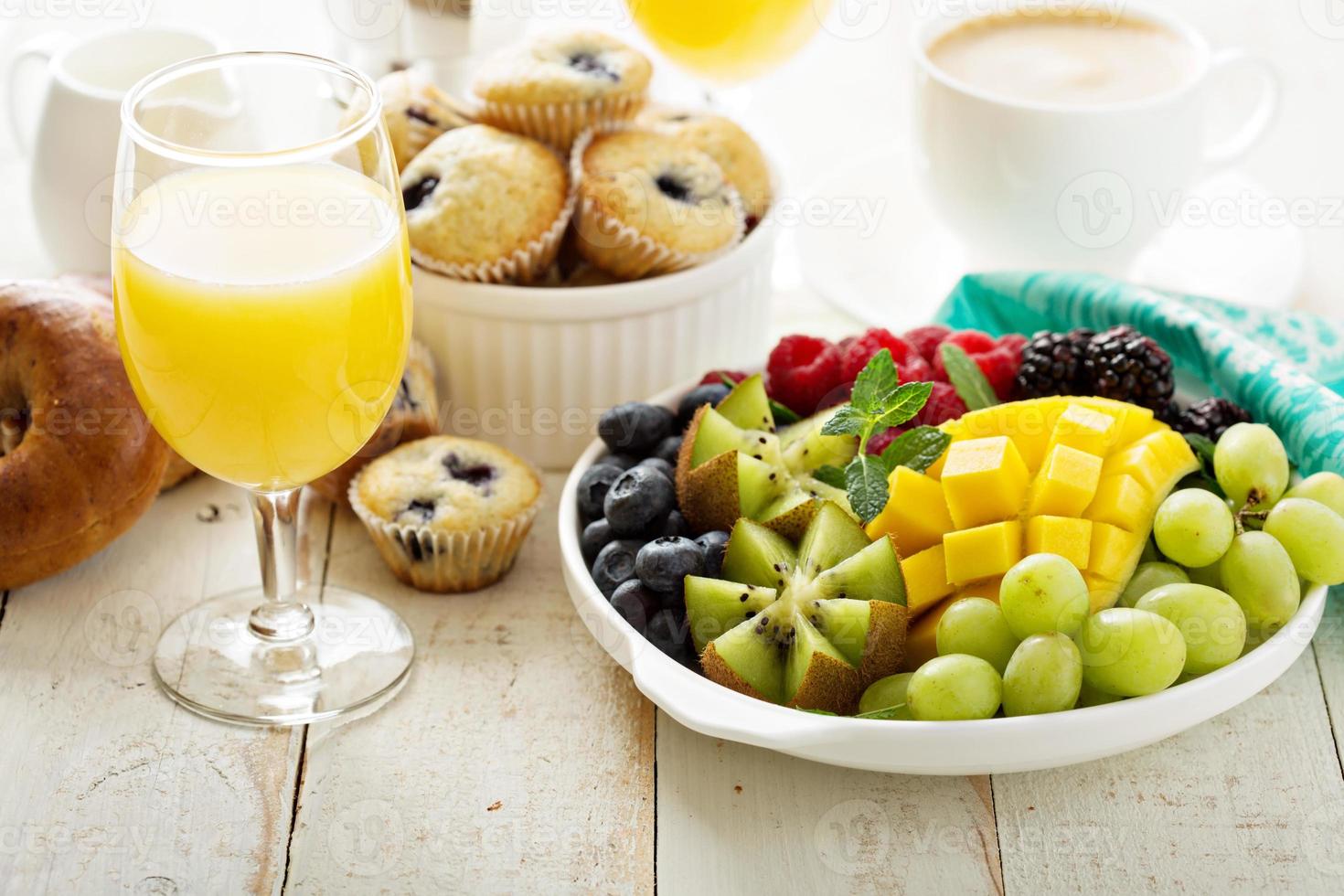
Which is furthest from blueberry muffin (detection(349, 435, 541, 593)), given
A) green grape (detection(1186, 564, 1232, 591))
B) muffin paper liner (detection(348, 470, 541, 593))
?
green grape (detection(1186, 564, 1232, 591))

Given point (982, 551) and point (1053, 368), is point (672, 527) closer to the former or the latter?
point (982, 551)

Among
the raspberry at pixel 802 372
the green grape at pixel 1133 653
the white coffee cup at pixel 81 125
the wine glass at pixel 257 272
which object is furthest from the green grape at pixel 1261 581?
the white coffee cup at pixel 81 125

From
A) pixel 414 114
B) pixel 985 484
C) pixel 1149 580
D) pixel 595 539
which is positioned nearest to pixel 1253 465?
pixel 1149 580

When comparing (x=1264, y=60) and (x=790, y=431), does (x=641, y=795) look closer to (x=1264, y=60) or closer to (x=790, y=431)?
(x=790, y=431)

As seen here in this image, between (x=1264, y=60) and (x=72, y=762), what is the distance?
1621 mm

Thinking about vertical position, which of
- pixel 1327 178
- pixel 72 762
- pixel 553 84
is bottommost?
pixel 72 762

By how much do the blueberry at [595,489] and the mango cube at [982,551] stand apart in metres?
0.34

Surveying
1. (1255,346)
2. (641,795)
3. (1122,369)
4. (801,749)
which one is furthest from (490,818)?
(1255,346)

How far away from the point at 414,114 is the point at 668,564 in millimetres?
710

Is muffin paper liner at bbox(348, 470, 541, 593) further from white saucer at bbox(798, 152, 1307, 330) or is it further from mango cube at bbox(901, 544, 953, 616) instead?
white saucer at bbox(798, 152, 1307, 330)

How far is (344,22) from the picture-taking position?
2.02 meters

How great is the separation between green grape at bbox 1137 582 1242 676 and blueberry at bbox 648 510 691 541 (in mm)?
431

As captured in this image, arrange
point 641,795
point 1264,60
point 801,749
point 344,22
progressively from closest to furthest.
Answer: point 801,749, point 641,795, point 1264,60, point 344,22

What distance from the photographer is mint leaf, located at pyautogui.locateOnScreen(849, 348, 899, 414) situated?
4.32 feet
